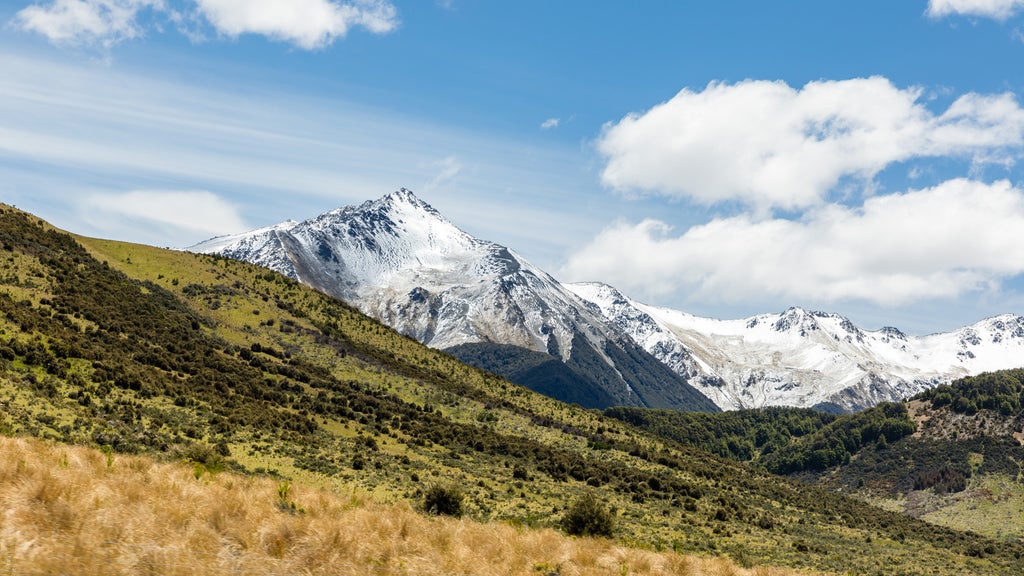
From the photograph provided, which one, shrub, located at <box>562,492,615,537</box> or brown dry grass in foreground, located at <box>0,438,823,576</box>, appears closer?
brown dry grass in foreground, located at <box>0,438,823,576</box>

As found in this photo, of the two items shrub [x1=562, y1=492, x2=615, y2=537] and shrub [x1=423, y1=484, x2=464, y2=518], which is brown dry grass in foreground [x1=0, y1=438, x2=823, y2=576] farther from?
shrub [x1=562, y1=492, x2=615, y2=537]

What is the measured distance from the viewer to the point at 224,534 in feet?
39.8

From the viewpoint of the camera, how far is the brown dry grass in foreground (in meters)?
9.90

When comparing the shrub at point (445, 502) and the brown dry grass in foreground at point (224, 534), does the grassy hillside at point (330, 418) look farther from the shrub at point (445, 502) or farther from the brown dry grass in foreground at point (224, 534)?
the brown dry grass in foreground at point (224, 534)

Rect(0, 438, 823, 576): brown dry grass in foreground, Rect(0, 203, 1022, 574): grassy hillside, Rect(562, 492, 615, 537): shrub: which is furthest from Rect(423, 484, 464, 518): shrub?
Rect(0, 438, 823, 576): brown dry grass in foreground

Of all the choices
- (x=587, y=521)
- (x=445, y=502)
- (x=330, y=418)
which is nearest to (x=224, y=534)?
(x=445, y=502)

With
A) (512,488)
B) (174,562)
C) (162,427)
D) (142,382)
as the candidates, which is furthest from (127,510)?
(142,382)

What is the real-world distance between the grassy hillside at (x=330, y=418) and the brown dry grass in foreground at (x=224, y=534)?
693 centimetres

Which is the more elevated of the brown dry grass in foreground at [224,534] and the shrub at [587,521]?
the brown dry grass in foreground at [224,534]

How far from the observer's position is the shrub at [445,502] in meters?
32.2

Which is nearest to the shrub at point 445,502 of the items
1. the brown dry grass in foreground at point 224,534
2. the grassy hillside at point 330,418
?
the grassy hillside at point 330,418

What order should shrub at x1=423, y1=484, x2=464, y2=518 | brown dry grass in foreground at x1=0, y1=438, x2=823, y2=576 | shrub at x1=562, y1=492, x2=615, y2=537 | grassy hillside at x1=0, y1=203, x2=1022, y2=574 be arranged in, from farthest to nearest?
grassy hillside at x1=0, y1=203, x2=1022, y2=574
shrub at x1=562, y1=492, x2=615, y2=537
shrub at x1=423, y1=484, x2=464, y2=518
brown dry grass in foreground at x1=0, y1=438, x2=823, y2=576

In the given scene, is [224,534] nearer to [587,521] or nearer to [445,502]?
[445,502]

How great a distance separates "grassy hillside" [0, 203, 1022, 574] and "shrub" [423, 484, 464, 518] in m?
4.39
